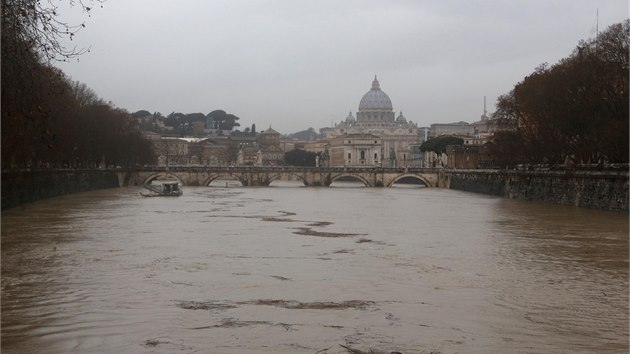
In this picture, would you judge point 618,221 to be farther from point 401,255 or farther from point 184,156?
point 184,156

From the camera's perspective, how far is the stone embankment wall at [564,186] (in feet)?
154

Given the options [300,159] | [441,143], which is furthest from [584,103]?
[300,159]

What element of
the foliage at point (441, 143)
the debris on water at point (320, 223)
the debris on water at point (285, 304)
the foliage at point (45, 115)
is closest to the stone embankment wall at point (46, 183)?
the foliage at point (45, 115)

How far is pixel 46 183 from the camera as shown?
5928cm

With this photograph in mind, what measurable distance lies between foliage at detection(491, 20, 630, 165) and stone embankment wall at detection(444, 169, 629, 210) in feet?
5.14

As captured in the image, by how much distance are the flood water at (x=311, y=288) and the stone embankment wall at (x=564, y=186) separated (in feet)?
36.7

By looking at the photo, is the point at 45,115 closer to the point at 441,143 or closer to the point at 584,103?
the point at 584,103

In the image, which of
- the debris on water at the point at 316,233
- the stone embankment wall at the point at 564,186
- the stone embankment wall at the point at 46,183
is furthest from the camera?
the stone embankment wall at the point at 564,186

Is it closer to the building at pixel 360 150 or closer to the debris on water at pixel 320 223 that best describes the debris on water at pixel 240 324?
the debris on water at pixel 320 223

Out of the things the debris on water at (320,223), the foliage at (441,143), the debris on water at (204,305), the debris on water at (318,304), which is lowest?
the debris on water at (320,223)

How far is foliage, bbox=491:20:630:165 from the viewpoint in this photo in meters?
47.7

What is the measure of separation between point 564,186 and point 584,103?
767 centimetres

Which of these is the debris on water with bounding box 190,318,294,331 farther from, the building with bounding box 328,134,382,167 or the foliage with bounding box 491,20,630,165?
the building with bounding box 328,134,382,167

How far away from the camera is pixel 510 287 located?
19812mm
